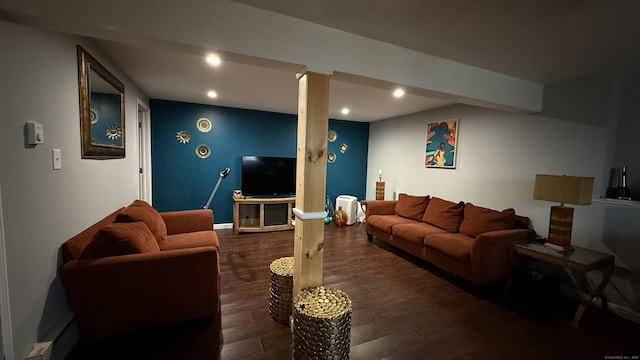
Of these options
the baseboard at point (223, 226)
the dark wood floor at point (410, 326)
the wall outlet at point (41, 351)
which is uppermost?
the wall outlet at point (41, 351)

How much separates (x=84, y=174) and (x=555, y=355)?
367cm

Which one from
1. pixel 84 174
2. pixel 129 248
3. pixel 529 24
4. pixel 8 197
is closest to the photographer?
pixel 8 197

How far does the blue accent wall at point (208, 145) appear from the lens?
14.1ft

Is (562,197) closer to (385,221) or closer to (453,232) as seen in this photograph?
(453,232)

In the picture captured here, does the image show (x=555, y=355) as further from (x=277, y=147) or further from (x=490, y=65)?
(x=277, y=147)

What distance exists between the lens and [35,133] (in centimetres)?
140

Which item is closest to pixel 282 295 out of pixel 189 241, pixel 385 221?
pixel 189 241

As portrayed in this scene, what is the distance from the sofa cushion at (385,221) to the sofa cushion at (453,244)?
0.65 metres

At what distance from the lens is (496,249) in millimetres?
2637

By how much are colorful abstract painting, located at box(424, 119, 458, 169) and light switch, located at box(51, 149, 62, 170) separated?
4.29 metres

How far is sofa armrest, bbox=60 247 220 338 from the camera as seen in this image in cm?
160

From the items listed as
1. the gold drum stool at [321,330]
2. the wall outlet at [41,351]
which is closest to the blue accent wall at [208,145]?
the wall outlet at [41,351]

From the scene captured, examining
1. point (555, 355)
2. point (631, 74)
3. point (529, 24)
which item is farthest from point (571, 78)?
A: point (555, 355)

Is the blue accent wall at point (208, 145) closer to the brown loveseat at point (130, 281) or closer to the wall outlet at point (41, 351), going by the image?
the brown loveseat at point (130, 281)
